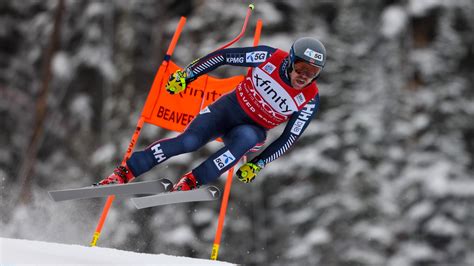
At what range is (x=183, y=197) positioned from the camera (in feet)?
21.7

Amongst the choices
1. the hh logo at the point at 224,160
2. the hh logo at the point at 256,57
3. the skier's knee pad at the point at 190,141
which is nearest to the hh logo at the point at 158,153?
the skier's knee pad at the point at 190,141

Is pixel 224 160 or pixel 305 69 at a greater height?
pixel 305 69

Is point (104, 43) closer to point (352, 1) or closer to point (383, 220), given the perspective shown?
point (352, 1)

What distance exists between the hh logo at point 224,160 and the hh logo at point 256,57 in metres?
0.99

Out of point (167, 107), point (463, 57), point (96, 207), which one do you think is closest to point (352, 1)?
point (463, 57)

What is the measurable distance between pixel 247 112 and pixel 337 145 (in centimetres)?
1175

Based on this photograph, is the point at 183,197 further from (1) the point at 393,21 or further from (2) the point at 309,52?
(1) the point at 393,21

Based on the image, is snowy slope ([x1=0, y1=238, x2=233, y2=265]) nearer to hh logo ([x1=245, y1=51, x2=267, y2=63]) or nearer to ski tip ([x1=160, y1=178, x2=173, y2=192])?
ski tip ([x1=160, y1=178, x2=173, y2=192])

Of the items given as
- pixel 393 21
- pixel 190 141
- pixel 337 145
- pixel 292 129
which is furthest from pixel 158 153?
pixel 393 21

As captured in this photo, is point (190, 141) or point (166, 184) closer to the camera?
point (166, 184)

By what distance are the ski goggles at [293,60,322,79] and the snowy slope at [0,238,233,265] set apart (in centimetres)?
193

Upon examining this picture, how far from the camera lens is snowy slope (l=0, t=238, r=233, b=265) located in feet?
18.4

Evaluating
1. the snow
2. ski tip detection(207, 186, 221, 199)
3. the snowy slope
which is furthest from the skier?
the snow

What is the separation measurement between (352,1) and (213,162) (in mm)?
15431
